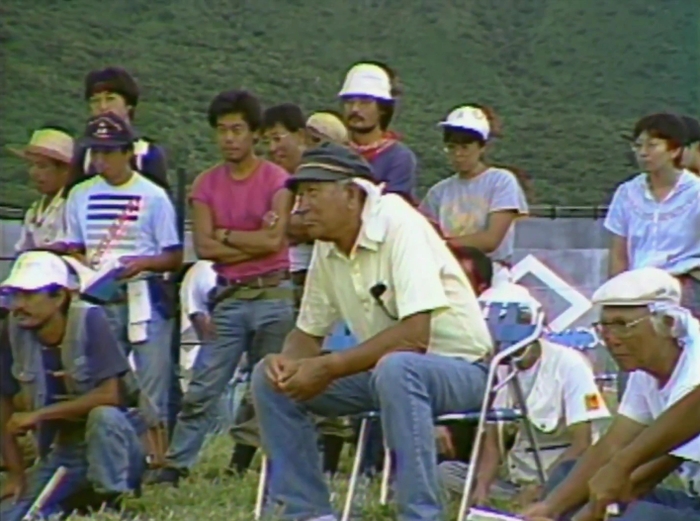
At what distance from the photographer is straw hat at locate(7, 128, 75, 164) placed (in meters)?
7.72

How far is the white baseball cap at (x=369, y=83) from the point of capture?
7500 mm

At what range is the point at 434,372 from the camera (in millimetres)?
5766

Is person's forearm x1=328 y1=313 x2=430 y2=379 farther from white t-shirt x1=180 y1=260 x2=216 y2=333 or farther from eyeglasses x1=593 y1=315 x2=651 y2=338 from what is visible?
white t-shirt x1=180 y1=260 x2=216 y2=333

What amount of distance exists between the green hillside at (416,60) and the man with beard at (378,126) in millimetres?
2958

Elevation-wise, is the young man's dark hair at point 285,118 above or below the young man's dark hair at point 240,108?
below

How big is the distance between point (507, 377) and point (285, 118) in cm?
231

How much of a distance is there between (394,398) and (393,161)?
6.05ft

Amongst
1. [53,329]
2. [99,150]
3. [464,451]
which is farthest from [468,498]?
[99,150]

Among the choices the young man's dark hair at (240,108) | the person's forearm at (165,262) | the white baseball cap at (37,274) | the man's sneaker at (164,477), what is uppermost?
the young man's dark hair at (240,108)

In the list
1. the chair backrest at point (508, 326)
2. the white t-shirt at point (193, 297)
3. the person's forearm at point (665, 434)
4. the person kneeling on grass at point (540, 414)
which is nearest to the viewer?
the person's forearm at point (665, 434)

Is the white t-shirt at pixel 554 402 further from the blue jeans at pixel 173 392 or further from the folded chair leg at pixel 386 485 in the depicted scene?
the blue jeans at pixel 173 392

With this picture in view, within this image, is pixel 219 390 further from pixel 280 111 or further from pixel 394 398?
pixel 394 398

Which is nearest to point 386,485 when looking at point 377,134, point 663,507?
point 377,134

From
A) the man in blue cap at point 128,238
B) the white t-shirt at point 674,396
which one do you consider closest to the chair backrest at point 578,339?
the man in blue cap at point 128,238
